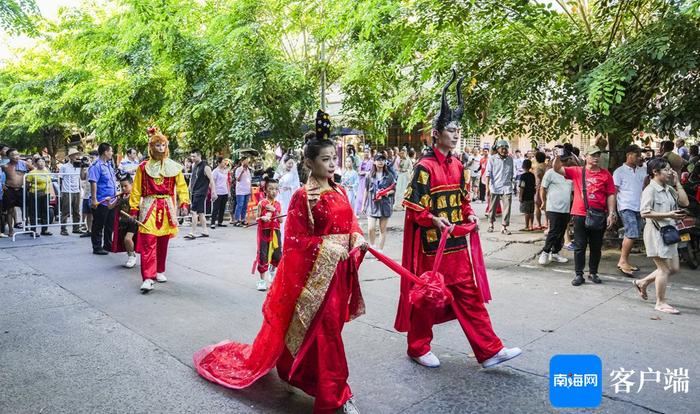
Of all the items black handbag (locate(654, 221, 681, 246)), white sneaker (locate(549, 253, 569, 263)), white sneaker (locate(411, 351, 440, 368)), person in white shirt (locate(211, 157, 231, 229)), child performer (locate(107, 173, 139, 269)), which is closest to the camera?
white sneaker (locate(411, 351, 440, 368))

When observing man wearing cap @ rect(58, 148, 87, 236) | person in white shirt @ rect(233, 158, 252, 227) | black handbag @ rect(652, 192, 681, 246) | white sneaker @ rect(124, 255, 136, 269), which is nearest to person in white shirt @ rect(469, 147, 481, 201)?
person in white shirt @ rect(233, 158, 252, 227)

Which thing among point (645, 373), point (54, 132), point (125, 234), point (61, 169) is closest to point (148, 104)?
point (61, 169)

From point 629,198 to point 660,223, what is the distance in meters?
1.84

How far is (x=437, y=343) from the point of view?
4746mm

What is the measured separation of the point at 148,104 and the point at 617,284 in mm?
13166

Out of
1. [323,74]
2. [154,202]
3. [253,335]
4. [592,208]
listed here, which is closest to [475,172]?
[323,74]

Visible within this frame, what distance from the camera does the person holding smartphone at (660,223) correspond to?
5.58 m

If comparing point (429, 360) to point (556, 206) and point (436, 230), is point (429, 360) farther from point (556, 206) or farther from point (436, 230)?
point (556, 206)

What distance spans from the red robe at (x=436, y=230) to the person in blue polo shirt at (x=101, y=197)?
6.80m

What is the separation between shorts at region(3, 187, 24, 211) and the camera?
36.6 ft

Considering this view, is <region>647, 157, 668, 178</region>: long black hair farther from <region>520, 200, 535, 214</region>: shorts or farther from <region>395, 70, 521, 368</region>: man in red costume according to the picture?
<region>520, 200, 535, 214</region>: shorts

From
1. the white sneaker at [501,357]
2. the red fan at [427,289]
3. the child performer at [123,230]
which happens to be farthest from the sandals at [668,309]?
the child performer at [123,230]

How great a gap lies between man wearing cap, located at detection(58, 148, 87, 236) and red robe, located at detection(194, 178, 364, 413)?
9938 mm

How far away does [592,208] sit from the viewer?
688cm
